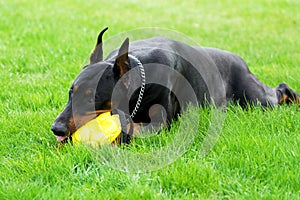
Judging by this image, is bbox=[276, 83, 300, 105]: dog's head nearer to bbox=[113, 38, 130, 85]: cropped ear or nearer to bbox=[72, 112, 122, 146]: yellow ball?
bbox=[113, 38, 130, 85]: cropped ear

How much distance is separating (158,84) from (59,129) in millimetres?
Result: 1035

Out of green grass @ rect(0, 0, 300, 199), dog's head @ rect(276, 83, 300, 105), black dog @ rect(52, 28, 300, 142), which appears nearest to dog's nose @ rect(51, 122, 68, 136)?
black dog @ rect(52, 28, 300, 142)

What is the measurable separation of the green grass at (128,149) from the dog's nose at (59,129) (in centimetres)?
13

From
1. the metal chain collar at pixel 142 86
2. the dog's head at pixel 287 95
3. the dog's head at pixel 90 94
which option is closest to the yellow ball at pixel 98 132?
the dog's head at pixel 90 94

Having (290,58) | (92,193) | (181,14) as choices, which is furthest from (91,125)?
(181,14)

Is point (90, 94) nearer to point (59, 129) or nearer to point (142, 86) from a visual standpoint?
point (59, 129)

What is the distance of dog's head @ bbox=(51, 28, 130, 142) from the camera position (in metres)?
3.69

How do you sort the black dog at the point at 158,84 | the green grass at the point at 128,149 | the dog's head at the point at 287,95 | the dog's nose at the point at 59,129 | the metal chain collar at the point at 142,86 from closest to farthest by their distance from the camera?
the green grass at the point at 128,149, the dog's nose at the point at 59,129, the black dog at the point at 158,84, the metal chain collar at the point at 142,86, the dog's head at the point at 287,95

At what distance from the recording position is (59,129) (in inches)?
142

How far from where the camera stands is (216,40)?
816cm

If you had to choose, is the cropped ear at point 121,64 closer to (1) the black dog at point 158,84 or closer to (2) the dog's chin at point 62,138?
(1) the black dog at point 158,84

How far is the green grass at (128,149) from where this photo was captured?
10.4 feet

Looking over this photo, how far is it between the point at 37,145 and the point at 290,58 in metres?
4.15

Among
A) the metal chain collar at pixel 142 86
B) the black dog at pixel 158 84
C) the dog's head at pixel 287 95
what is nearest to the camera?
the black dog at pixel 158 84
